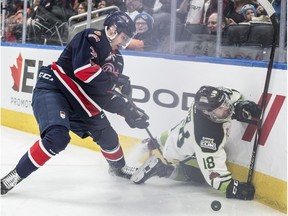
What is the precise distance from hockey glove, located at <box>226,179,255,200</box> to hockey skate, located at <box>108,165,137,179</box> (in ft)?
2.00

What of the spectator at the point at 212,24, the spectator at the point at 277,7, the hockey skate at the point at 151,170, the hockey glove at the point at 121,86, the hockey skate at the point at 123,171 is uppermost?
the spectator at the point at 277,7

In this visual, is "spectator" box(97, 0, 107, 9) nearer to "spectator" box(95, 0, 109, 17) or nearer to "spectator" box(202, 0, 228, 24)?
"spectator" box(95, 0, 109, 17)

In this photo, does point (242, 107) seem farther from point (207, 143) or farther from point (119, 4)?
point (119, 4)

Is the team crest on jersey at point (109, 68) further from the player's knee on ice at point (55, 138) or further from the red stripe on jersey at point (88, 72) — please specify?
the player's knee on ice at point (55, 138)

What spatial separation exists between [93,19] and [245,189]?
1857 mm

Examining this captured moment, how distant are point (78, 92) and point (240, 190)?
0.90 meters

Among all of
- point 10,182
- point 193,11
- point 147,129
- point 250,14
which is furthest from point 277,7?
point 10,182

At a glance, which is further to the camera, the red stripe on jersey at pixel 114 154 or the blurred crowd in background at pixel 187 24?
the red stripe on jersey at pixel 114 154

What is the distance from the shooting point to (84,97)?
117 inches

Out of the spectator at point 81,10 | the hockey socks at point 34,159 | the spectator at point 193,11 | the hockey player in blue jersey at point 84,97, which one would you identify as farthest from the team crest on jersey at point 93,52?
the spectator at point 81,10

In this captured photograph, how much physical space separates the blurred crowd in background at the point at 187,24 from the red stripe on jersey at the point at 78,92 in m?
0.70

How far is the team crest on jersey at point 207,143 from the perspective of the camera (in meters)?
2.87

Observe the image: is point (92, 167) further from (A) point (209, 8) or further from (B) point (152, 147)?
(A) point (209, 8)

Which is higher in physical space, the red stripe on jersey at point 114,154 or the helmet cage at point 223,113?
the helmet cage at point 223,113
